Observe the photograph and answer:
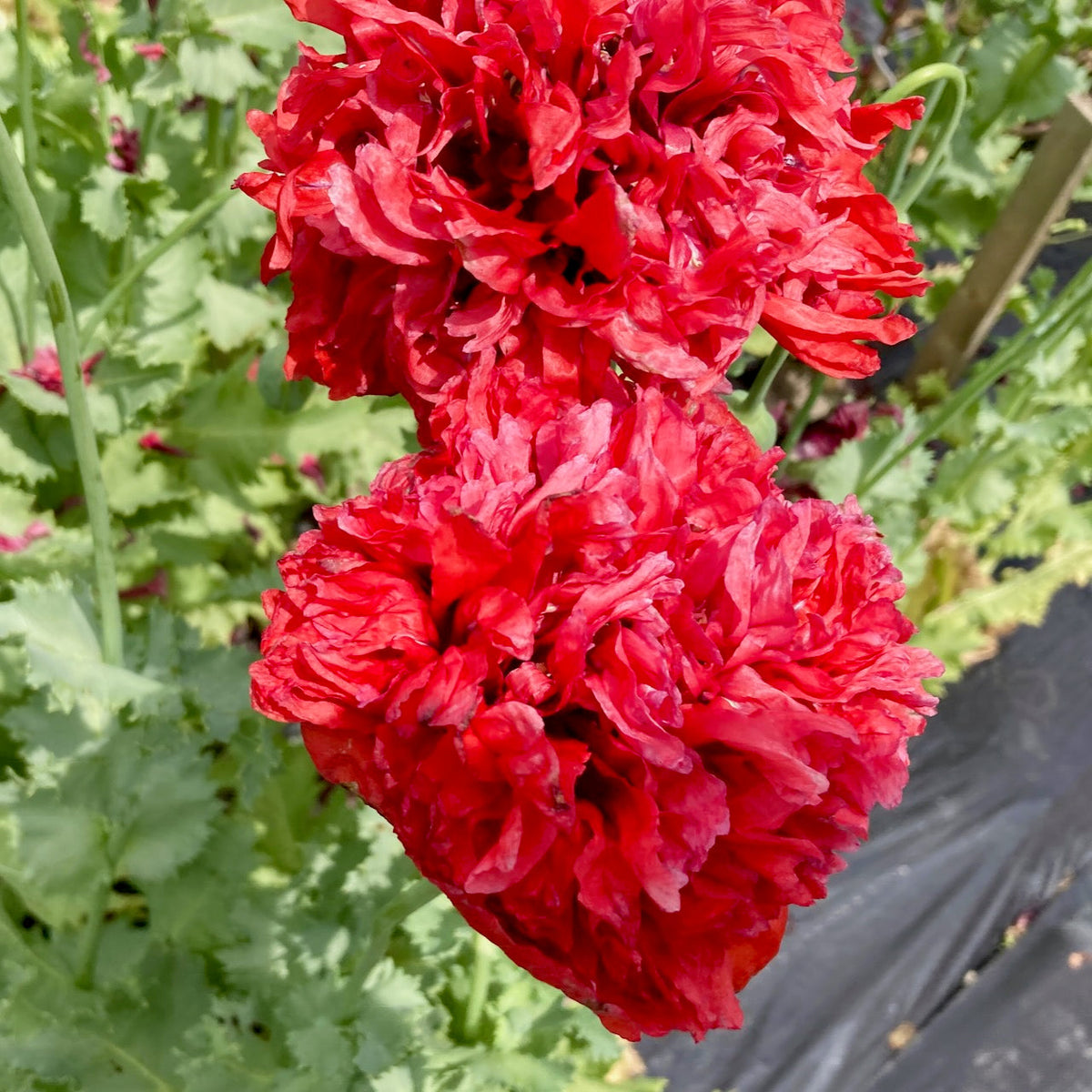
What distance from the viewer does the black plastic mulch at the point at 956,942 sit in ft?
5.68

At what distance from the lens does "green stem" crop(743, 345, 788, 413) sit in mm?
653

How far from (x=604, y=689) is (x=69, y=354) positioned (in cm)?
48

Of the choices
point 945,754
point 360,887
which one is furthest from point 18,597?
point 945,754

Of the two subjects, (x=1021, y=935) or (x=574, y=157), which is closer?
(x=574, y=157)

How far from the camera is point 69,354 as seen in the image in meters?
0.67

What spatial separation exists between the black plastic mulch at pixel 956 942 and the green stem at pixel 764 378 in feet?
4.56

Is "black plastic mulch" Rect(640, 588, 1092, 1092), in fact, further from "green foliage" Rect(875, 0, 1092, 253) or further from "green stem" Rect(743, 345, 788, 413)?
"green stem" Rect(743, 345, 788, 413)

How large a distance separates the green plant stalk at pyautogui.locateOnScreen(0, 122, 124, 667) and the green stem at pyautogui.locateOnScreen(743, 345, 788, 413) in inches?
19.1

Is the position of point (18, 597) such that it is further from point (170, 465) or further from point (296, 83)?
point (170, 465)

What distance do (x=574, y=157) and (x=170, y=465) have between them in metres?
1.16

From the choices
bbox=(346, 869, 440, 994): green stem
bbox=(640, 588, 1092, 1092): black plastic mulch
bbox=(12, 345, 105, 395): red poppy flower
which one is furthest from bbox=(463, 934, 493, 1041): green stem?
bbox=(12, 345, 105, 395): red poppy flower

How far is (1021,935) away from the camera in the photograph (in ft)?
6.28

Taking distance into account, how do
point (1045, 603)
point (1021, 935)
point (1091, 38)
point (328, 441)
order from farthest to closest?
1. point (1045, 603)
2. point (1021, 935)
3. point (1091, 38)
4. point (328, 441)

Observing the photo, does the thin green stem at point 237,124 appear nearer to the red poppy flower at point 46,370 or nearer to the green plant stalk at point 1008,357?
the red poppy flower at point 46,370
